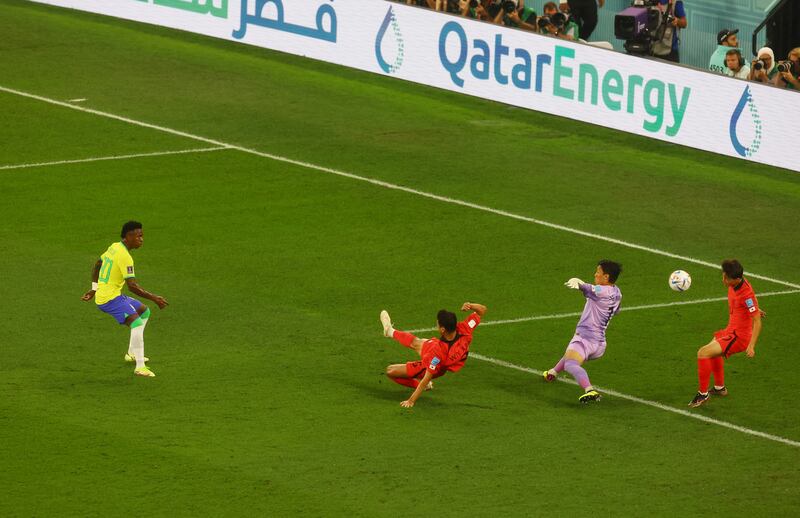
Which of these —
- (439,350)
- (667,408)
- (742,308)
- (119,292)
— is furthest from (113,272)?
(742,308)

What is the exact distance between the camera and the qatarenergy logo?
2994 cm

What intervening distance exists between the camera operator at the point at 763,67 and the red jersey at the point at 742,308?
1137 centimetres

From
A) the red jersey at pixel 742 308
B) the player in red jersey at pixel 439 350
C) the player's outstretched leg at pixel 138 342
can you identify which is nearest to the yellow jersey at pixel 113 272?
the player's outstretched leg at pixel 138 342

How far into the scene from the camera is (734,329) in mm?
18109

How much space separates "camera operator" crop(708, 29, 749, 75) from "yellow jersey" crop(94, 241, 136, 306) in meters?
15.3

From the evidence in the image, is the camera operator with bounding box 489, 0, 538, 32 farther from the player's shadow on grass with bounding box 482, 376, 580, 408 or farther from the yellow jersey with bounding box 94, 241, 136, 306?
the yellow jersey with bounding box 94, 241, 136, 306

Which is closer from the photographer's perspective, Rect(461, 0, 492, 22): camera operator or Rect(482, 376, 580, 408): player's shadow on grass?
Rect(482, 376, 580, 408): player's shadow on grass

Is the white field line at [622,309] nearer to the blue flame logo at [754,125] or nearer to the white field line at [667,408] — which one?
the white field line at [667,408]

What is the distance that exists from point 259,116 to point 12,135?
453 centimetres

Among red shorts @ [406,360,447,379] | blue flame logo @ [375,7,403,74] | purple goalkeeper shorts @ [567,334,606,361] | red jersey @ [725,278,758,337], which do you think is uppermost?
blue flame logo @ [375,7,403,74]

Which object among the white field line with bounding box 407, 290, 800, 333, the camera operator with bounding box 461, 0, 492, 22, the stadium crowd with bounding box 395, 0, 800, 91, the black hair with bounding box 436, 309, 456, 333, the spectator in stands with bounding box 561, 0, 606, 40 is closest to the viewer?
the black hair with bounding box 436, 309, 456, 333

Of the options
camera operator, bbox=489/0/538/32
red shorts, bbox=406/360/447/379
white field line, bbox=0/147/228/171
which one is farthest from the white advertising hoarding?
red shorts, bbox=406/360/447/379

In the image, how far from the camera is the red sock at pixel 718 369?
18.3 m

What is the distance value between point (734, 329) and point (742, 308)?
240 mm
